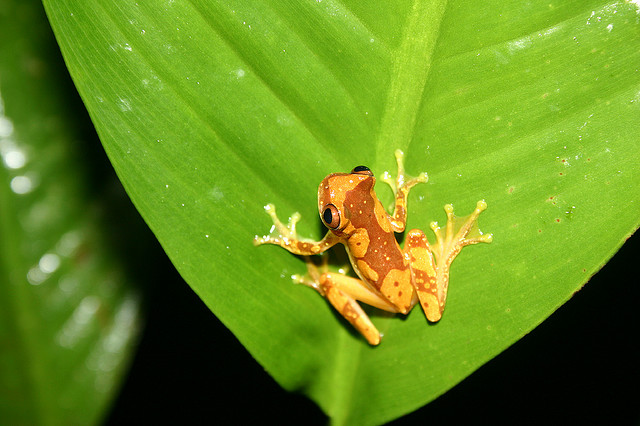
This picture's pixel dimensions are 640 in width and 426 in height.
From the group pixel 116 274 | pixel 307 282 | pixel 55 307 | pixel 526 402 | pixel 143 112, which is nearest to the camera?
pixel 143 112

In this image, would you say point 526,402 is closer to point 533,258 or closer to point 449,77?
point 533,258

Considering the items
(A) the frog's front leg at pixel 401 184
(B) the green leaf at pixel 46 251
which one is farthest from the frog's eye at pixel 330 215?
(B) the green leaf at pixel 46 251

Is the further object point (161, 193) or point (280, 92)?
point (280, 92)

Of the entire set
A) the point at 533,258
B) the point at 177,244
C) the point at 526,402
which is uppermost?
the point at 177,244

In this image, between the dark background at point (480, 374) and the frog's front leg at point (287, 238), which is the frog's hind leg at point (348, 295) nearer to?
the frog's front leg at point (287, 238)

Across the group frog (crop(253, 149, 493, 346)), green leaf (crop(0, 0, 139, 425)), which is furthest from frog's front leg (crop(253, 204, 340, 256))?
green leaf (crop(0, 0, 139, 425))

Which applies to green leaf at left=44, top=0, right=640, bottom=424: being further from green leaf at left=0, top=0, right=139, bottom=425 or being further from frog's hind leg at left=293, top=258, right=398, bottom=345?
green leaf at left=0, top=0, right=139, bottom=425

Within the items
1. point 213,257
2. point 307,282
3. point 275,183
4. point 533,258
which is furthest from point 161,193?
point 533,258

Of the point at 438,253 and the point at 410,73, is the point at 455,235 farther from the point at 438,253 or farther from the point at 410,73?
the point at 410,73
